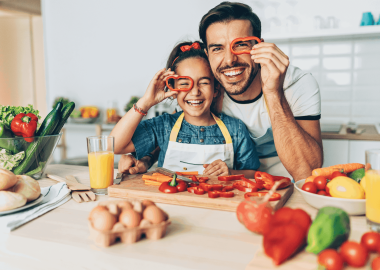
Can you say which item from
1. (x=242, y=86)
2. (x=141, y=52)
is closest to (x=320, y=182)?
(x=242, y=86)

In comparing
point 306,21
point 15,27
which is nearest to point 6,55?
point 15,27

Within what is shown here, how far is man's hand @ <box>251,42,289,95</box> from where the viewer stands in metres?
1.44

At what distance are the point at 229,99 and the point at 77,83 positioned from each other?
3222 mm

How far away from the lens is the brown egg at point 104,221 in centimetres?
70

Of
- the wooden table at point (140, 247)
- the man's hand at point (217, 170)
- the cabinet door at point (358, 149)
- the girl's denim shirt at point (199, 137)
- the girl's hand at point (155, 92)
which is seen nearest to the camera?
the wooden table at point (140, 247)

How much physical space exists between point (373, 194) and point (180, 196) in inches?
21.8

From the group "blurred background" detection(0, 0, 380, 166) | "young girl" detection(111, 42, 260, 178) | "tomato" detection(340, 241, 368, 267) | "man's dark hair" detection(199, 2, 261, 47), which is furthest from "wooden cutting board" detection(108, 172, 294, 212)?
"blurred background" detection(0, 0, 380, 166)

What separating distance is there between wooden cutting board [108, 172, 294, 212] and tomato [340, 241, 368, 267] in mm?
344

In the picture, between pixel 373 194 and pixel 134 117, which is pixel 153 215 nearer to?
pixel 373 194

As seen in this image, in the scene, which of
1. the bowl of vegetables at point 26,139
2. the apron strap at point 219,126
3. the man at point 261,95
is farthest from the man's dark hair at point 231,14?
the bowl of vegetables at point 26,139

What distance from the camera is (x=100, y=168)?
45.3 inches

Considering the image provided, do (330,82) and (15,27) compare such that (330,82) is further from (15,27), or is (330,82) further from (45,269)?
(15,27)

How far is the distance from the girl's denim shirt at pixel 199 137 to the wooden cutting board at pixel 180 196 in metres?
0.55

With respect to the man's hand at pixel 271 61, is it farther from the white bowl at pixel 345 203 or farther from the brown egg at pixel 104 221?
the brown egg at pixel 104 221
